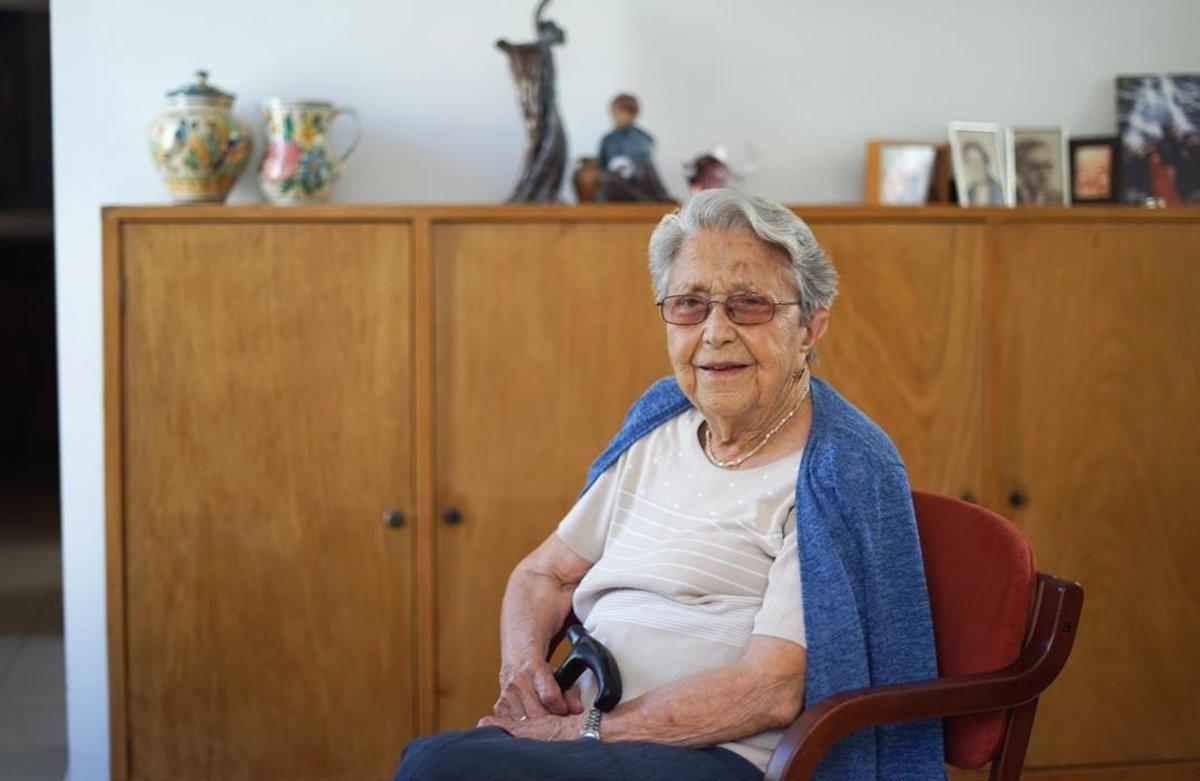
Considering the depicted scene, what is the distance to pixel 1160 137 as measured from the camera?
337cm

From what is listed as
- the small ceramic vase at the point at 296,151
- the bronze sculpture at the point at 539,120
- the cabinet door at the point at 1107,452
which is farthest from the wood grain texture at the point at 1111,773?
the small ceramic vase at the point at 296,151

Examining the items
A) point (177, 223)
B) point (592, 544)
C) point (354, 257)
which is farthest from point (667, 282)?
point (177, 223)

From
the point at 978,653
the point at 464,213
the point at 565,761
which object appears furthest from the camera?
the point at 464,213

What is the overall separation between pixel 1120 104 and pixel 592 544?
195 centimetres

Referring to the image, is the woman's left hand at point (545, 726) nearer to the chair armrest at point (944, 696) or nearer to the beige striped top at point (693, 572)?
the beige striped top at point (693, 572)

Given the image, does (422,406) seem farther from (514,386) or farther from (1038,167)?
(1038,167)

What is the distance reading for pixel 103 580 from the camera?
3256 mm

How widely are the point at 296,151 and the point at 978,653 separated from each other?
183 centimetres

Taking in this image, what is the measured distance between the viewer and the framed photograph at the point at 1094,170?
330 centimetres

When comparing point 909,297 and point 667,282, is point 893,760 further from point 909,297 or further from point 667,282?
point 909,297

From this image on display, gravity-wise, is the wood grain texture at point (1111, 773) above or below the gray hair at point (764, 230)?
below

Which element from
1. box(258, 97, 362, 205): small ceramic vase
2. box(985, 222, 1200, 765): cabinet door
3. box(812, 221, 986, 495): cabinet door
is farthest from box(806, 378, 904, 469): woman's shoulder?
box(258, 97, 362, 205): small ceramic vase

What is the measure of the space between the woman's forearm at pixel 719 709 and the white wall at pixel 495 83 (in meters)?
1.70

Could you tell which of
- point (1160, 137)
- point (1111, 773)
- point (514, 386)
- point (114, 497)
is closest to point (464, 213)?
point (514, 386)
